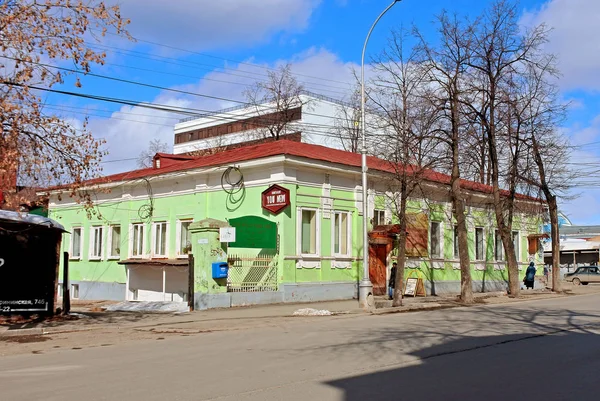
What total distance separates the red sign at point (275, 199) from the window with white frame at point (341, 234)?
315 cm

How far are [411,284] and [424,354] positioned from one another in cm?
1655

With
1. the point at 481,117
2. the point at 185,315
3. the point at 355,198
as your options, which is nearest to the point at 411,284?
the point at 355,198

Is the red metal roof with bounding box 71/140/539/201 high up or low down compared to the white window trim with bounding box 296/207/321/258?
up

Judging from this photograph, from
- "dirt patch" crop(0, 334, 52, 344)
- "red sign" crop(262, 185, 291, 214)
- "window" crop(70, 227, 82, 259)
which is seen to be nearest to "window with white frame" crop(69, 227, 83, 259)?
"window" crop(70, 227, 82, 259)

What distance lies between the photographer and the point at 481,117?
25250mm

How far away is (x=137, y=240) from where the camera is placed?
29.5 metres

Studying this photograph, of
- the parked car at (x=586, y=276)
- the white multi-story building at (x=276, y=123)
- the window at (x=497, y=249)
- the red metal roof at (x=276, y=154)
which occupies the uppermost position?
the white multi-story building at (x=276, y=123)

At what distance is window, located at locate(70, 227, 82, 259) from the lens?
1289 inches

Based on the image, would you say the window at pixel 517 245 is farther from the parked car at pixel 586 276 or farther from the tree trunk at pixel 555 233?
the parked car at pixel 586 276

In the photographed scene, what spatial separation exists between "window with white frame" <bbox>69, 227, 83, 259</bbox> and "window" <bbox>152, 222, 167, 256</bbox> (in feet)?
21.6

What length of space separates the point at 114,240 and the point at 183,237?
5.58 meters

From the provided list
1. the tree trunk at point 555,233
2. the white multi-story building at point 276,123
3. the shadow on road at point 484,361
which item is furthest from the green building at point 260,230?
the white multi-story building at point 276,123

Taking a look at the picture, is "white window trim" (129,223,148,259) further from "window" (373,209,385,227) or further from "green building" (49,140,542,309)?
"window" (373,209,385,227)

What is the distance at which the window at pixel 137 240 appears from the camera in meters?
29.2
